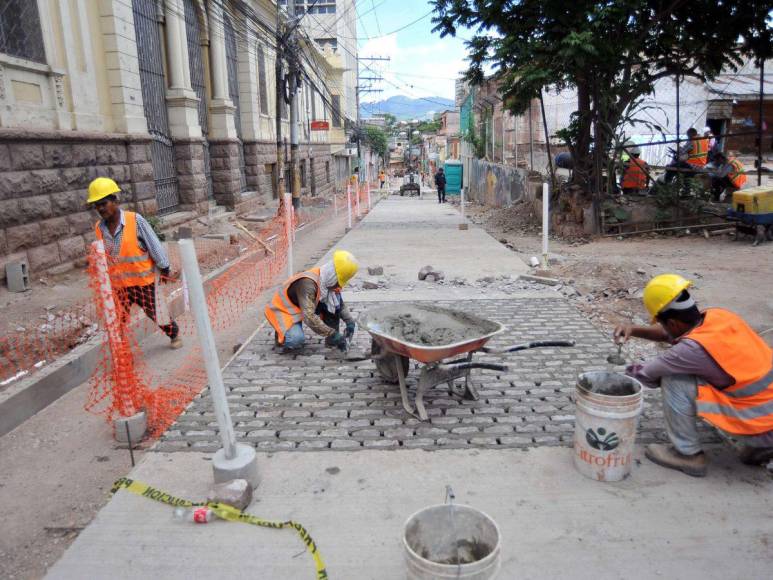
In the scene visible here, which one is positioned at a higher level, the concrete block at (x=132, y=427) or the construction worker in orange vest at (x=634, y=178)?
the construction worker in orange vest at (x=634, y=178)

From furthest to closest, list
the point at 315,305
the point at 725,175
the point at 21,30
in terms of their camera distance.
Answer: the point at 725,175 < the point at 21,30 < the point at 315,305

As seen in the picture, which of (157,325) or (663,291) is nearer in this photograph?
(663,291)

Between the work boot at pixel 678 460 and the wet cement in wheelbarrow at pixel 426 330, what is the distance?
1.34 metres

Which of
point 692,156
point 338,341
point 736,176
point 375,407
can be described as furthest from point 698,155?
point 375,407

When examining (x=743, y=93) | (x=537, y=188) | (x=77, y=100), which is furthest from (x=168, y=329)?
(x=743, y=93)

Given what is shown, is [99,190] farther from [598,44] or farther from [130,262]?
[598,44]

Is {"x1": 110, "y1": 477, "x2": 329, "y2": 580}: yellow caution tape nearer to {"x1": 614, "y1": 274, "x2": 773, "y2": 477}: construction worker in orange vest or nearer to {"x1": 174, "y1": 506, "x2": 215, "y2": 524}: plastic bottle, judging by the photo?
{"x1": 174, "y1": 506, "x2": 215, "y2": 524}: plastic bottle

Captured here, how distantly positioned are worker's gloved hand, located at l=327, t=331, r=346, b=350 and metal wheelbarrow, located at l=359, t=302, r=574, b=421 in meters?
0.64

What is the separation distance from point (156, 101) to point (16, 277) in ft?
24.1

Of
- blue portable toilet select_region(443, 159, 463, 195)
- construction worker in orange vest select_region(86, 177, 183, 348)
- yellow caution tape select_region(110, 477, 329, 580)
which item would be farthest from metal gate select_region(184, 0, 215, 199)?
blue portable toilet select_region(443, 159, 463, 195)

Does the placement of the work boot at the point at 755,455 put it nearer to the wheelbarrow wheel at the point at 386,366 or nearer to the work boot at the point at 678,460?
the work boot at the point at 678,460

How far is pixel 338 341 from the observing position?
5.22 m

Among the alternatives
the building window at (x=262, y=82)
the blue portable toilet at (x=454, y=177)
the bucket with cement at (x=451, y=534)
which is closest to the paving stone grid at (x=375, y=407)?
the bucket with cement at (x=451, y=534)

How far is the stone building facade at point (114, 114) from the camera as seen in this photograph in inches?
309
